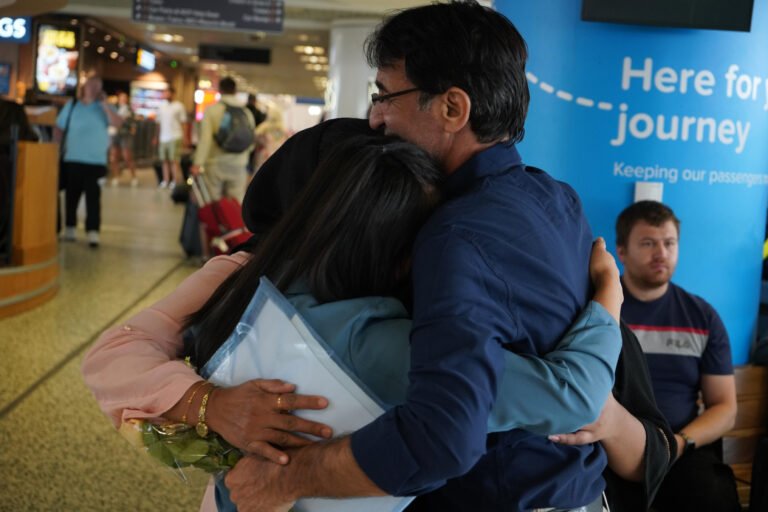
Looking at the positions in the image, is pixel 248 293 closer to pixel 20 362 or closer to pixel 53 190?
pixel 20 362

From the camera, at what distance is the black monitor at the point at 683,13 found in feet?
10.4

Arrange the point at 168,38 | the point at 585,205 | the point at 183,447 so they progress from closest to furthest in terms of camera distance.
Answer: the point at 183,447
the point at 585,205
the point at 168,38

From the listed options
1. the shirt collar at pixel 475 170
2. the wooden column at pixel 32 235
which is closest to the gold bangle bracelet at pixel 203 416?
the shirt collar at pixel 475 170

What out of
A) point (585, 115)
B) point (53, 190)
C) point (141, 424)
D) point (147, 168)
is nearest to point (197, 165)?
point (53, 190)

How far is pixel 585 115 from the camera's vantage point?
3.27 metres

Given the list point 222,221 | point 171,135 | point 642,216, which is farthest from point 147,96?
point 642,216

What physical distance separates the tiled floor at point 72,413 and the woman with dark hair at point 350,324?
22cm

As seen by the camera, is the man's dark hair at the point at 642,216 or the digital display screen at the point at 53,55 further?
the digital display screen at the point at 53,55

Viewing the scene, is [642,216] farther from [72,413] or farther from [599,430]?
[72,413]

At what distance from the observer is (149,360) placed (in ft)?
4.70

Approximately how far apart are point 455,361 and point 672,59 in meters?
2.51

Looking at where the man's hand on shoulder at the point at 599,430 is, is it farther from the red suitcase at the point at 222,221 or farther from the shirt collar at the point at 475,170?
the red suitcase at the point at 222,221

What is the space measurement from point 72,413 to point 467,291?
3605 millimetres

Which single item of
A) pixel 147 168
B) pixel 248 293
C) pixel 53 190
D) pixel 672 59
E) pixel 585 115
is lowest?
pixel 147 168
